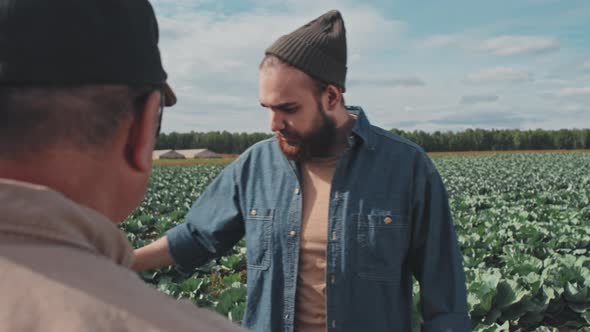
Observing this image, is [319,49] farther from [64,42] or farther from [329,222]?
[64,42]

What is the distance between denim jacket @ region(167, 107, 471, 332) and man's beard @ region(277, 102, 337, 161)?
0.08 meters

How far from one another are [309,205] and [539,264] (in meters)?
5.62

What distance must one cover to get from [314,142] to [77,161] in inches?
70.6

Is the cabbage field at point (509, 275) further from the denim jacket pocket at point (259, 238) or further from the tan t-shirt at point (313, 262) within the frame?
the tan t-shirt at point (313, 262)

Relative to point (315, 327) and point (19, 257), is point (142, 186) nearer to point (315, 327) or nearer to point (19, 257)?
point (19, 257)

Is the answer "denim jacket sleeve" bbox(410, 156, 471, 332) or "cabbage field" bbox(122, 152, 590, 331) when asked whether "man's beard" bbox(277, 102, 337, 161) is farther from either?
"cabbage field" bbox(122, 152, 590, 331)

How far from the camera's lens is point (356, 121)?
2719 millimetres

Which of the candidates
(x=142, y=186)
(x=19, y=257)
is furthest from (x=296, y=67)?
(x=19, y=257)

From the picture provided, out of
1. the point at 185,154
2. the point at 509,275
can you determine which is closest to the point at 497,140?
the point at 185,154

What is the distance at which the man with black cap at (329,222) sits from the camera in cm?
246

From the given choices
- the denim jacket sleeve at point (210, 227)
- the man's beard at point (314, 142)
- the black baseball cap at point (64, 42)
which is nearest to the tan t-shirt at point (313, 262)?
the man's beard at point (314, 142)

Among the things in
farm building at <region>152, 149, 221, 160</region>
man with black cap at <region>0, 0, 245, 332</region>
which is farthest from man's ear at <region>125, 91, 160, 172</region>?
farm building at <region>152, 149, 221, 160</region>

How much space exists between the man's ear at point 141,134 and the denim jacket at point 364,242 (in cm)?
159

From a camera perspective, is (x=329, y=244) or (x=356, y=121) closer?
(x=329, y=244)
